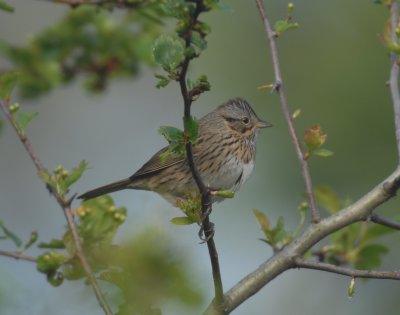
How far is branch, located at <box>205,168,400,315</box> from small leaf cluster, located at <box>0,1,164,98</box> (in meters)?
1.33

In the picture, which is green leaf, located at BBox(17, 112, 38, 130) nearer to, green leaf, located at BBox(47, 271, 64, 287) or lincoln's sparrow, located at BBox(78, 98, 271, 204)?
green leaf, located at BBox(47, 271, 64, 287)

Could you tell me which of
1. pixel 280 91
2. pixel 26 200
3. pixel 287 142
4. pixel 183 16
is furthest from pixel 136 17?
pixel 26 200

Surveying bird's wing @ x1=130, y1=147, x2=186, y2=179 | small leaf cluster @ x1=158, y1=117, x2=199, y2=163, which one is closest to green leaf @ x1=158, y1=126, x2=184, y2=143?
small leaf cluster @ x1=158, y1=117, x2=199, y2=163

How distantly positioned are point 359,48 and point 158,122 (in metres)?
2.71

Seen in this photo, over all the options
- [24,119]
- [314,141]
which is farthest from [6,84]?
[314,141]

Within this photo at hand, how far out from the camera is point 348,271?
302 centimetres

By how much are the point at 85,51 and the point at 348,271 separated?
209 cm

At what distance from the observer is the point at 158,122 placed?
32.9 ft

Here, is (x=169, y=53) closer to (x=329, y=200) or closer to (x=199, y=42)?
(x=199, y=42)

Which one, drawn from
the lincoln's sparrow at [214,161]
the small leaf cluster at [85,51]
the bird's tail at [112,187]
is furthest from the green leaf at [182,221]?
the bird's tail at [112,187]

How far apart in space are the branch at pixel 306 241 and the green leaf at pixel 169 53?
0.96 metres

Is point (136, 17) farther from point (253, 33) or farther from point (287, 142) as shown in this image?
point (253, 33)

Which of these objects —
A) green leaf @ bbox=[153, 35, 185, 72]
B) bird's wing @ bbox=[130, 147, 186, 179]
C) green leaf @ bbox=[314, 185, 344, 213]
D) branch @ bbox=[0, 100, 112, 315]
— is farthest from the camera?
bird's wing @ bbox=[130, 147, 186, 179]

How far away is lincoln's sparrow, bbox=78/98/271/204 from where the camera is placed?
218 inches
